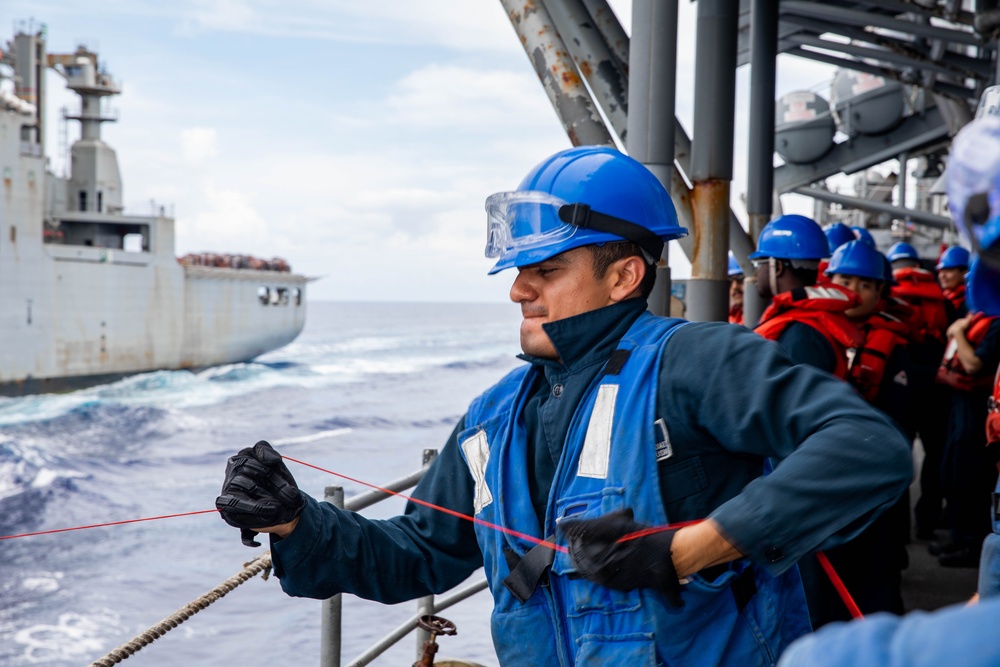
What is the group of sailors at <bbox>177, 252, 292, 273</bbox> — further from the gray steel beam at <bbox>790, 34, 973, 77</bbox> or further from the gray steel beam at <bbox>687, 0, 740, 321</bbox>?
the gray steel beam at <bbox>687, 0, 740, 321</bbox>

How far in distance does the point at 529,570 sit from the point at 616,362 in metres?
0.46

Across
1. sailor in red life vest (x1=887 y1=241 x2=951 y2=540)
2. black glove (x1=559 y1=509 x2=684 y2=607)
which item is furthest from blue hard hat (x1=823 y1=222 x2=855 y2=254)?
black glove (x1=559 y1=509 x2=684 y2=607)

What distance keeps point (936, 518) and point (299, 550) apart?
696 centimetres

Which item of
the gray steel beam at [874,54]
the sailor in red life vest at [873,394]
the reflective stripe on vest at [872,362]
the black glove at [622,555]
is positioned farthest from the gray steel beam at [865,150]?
the black glove at [622,555]

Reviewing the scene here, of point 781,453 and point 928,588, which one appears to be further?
point 928,588

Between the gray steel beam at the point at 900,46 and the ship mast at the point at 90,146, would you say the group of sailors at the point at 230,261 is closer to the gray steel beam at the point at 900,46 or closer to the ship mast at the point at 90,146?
the ship mast at the point at 90,146

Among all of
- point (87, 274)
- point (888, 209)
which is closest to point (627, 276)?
point (888, 209)

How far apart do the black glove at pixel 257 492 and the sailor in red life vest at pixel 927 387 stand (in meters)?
5.97

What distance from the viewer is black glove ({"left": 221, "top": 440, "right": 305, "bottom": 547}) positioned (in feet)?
6.95

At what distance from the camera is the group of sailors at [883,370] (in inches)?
182

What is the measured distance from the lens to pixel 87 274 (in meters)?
41.3

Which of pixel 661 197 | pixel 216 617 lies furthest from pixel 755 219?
pixel 216 617

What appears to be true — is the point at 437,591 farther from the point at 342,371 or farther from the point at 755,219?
the point at 342,371

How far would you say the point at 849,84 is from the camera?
19297 mm
